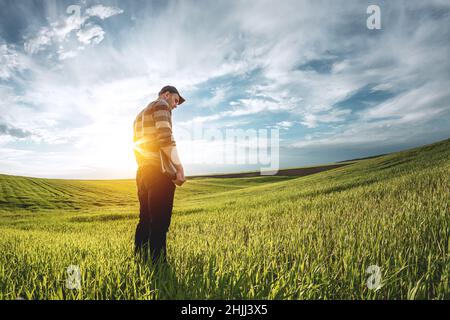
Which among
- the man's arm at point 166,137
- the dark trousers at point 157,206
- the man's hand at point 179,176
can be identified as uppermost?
the man's arm at point 166,137

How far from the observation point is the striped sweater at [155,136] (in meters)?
3.56

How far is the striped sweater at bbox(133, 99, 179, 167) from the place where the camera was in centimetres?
356

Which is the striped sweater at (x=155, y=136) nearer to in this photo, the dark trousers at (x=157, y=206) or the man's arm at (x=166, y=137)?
the man's arm at (x=166, y=137)

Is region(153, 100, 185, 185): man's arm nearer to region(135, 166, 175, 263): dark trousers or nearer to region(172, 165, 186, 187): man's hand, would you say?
region(172, 165, 186, 187): man's hand

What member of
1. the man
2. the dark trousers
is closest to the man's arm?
the man

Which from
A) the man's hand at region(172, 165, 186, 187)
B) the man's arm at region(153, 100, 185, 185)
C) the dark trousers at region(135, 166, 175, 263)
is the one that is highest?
the man's arm at region(153, 100, 185, 185)

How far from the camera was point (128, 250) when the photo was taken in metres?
4.38

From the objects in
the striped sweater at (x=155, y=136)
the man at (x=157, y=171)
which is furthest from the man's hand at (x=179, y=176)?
the striped sweater at (x=155, y=136)

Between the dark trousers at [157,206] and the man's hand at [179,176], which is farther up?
the man's hand at [179,176]

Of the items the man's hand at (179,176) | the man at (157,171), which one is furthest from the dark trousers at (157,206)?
the man's hand at (179,176)

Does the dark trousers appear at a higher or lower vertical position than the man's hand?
lower

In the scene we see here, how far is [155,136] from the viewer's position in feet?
12.3
